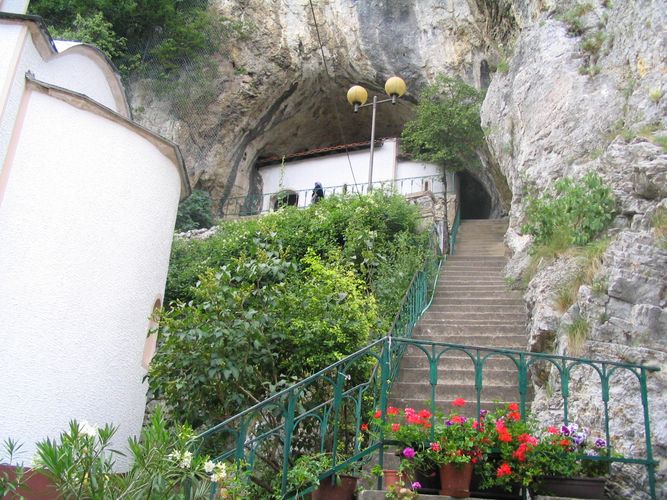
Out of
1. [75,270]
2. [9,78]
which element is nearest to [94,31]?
[9,78]

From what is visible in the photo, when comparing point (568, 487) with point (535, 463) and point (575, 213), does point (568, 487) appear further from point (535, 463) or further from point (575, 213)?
point (575, 213)

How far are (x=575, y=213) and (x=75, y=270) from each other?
6.43m

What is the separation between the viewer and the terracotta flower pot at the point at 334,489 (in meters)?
4.70

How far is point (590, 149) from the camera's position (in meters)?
10.2

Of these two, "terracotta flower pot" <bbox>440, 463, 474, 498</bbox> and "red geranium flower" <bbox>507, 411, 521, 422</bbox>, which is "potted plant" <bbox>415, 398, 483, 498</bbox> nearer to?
"terracotta flower pot" <bbox>440, 463, 474, 498</bbox>

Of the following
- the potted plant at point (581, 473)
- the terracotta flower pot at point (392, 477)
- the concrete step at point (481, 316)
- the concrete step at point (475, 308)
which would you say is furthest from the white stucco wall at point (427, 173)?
the terracotta flower pot at point (392, 477)

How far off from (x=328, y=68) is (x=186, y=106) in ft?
14.8

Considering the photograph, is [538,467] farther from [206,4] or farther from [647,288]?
[206,4]

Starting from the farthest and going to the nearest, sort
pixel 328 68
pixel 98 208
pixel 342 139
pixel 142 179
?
1. pixel 342 139
2. pixel 328 68
3. pixel 142 179
4. pixel 98 208

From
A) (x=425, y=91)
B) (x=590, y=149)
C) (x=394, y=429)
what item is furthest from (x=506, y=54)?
(x=394, y=429)

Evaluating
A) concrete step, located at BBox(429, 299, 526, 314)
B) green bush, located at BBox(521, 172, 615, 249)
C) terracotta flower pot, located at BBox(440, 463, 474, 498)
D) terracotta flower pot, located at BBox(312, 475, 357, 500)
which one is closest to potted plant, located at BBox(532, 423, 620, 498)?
terracotta flower pot, located at BBox(440, 463, 474, 498)

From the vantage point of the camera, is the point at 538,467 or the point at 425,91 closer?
the point at 538,467

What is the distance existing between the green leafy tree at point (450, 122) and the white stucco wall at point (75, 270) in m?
10.2

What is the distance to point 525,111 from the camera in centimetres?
1223
